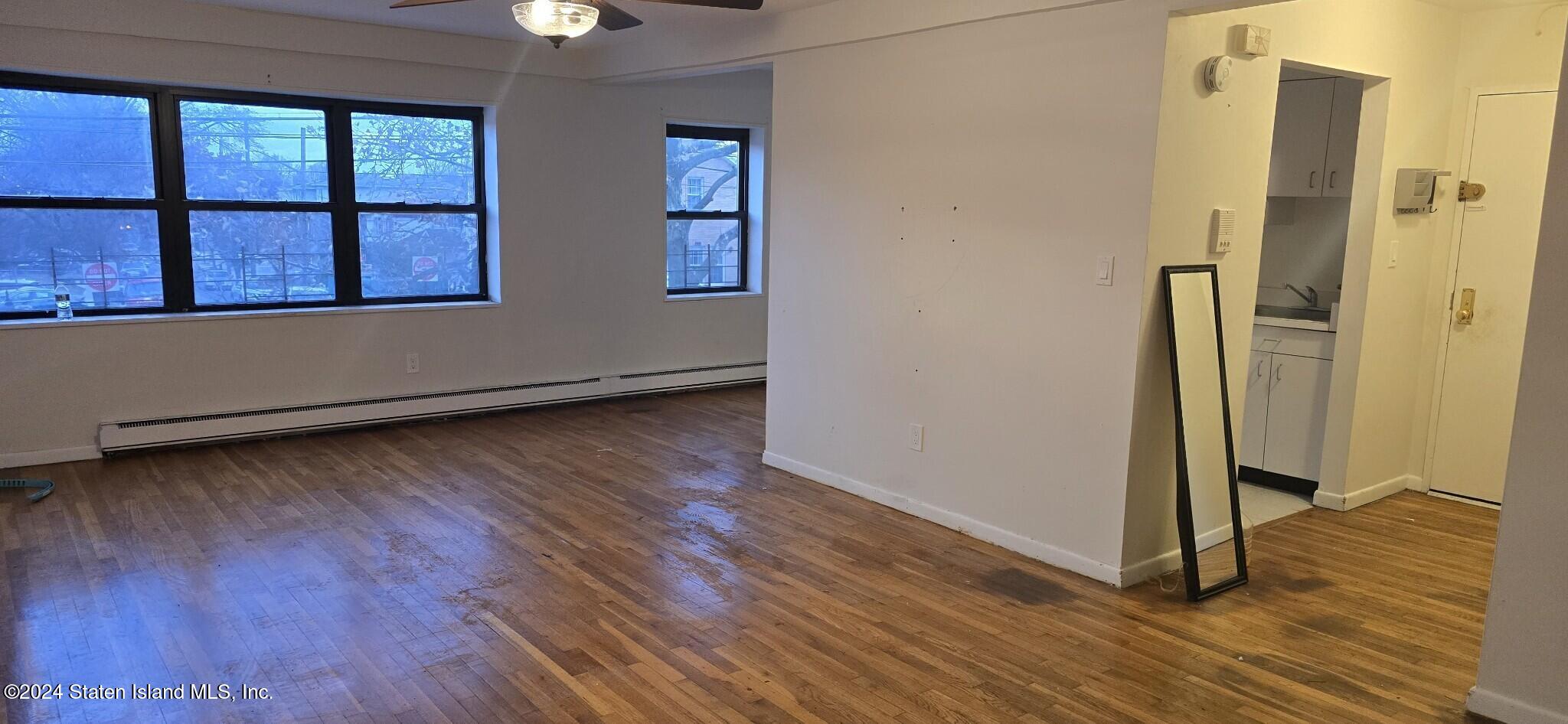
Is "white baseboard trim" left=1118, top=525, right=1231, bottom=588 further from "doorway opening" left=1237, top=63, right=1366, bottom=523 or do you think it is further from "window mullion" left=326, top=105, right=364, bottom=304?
"window mullion" left=326, top=105, right=364, bottom=304

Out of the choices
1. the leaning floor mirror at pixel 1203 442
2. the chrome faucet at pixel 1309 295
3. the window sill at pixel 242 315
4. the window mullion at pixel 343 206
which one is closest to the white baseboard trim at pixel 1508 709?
the leaning floor mirror at pixel 1203 442

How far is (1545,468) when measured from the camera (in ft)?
8.75

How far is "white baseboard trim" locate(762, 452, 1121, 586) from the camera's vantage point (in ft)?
12.6

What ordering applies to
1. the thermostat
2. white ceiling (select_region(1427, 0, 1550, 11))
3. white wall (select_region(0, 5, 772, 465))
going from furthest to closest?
white wall (select_region(0, 5, 772, 465))
white ceiling (select_region(1427, 0, 1550, 11))
the thermostat

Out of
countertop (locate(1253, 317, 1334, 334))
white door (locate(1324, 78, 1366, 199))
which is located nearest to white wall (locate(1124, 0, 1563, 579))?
countertop (locate(1253, 317, 1334, 334))

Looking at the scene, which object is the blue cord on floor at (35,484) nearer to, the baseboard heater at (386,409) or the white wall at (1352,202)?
the baseboard heater at (386,409)

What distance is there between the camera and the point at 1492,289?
15.7 ft

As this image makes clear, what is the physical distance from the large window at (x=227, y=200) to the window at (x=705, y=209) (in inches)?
58.7

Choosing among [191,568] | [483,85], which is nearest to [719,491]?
[191,568]

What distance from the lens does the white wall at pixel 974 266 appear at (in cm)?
368

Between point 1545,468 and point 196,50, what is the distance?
6.14 m

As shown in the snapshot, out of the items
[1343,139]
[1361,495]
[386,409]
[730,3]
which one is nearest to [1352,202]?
[1343,139]

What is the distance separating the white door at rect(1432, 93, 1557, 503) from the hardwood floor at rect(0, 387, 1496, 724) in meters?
0.28

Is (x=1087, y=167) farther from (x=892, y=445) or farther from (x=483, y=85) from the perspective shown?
(x=483, y=85)
